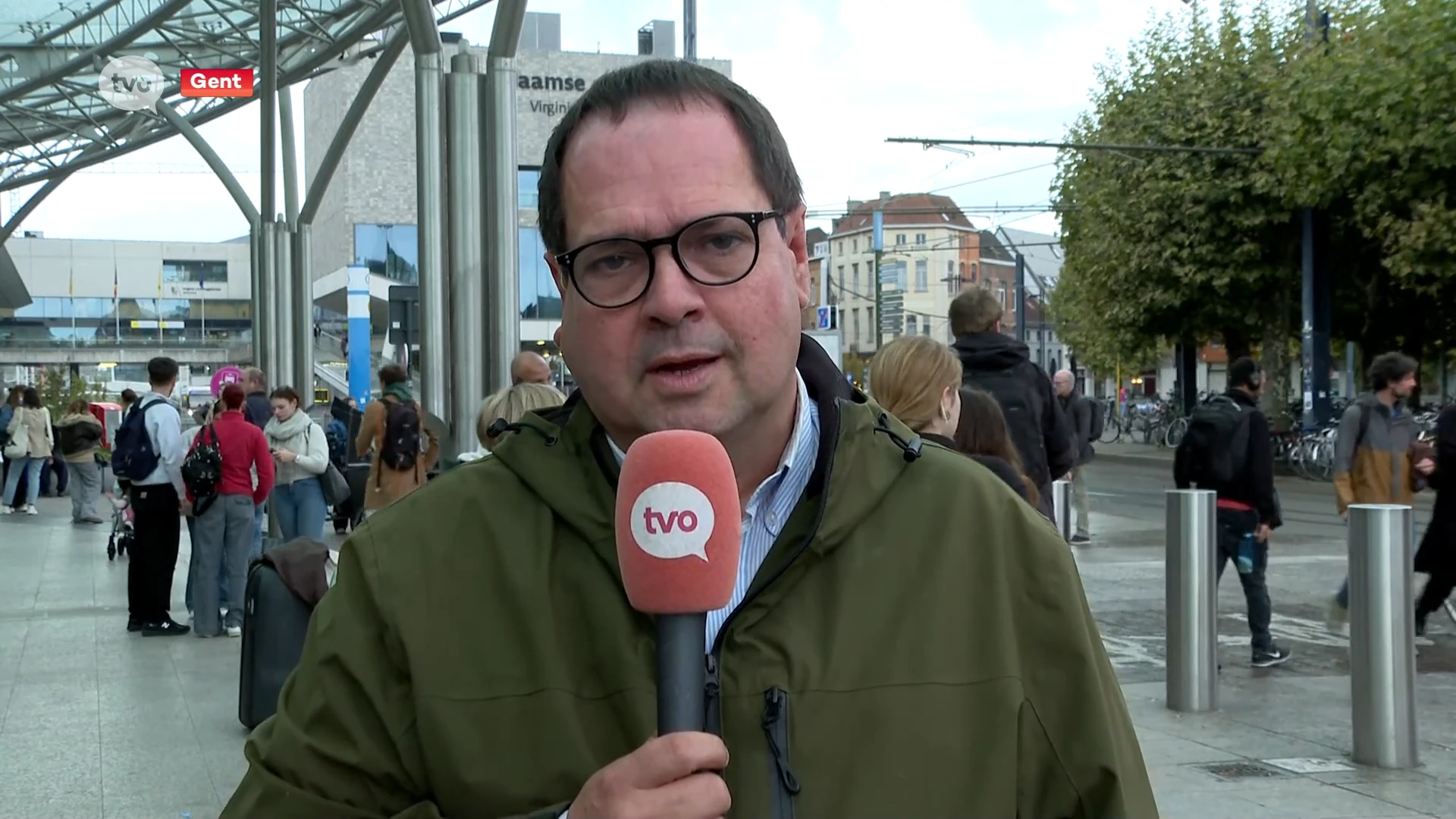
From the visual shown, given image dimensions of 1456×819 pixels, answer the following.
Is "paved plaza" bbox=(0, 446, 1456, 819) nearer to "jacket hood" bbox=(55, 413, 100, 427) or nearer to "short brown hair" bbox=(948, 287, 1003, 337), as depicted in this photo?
"short brown hair" bbox=(948, 287, 1003, 337)

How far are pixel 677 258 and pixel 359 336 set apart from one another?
28.9m

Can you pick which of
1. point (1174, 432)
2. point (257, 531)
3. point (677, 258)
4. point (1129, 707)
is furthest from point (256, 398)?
point (1174, 432)

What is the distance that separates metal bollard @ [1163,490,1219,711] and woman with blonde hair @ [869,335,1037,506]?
8.88 feet

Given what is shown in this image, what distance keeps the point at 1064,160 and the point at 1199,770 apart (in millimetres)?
30568

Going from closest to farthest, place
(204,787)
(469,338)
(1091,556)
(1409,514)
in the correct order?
(204,787) < (1409,514) < (469,338) < (1091,556)

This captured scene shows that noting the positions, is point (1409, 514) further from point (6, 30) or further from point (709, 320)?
point (6, 30)

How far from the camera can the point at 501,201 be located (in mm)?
9297

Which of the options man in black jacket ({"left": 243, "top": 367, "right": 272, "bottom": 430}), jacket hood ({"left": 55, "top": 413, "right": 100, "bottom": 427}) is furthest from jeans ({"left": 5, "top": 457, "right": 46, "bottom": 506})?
man in black jacket ({"left": 243, "top": 367, "right": 272, "bottom": 430})

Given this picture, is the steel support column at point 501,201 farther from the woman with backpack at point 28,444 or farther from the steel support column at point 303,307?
the woman with backpack at point 28,444

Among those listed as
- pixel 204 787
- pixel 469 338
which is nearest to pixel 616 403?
pixel 204 787

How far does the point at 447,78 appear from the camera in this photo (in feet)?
31.1

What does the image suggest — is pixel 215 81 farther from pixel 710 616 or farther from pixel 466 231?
pixel 710 616

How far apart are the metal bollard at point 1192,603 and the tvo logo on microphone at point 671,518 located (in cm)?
714

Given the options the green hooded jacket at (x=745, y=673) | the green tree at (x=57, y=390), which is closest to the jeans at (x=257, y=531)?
the green hooded jacket at (x=745, y=673)
